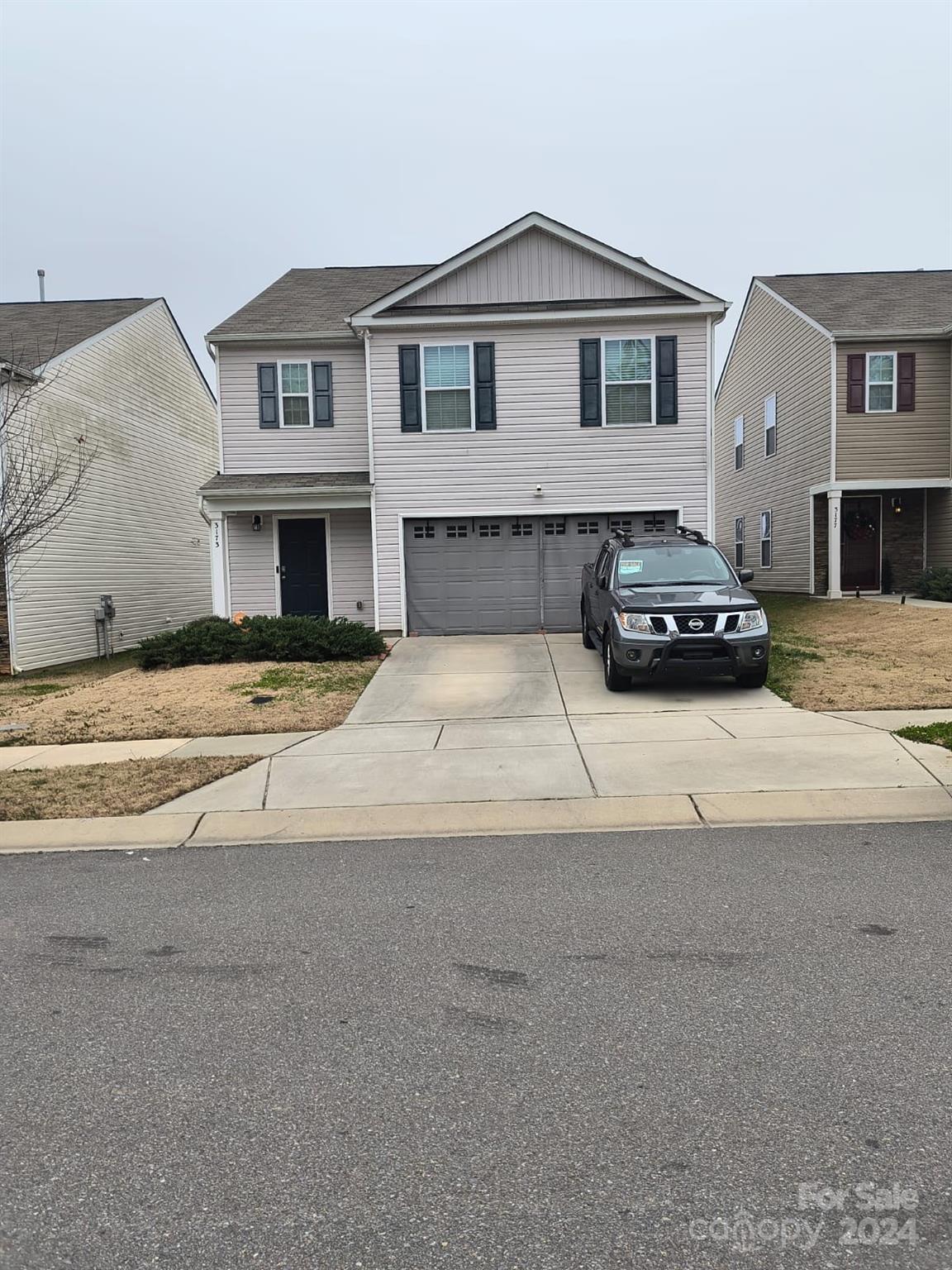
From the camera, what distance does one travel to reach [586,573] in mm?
14531

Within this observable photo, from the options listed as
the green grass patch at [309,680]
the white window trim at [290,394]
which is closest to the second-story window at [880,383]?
the white window trim at [290,394]

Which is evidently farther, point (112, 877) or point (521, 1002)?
point (112, 877)

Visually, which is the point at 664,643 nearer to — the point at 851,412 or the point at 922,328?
the point at 851,412

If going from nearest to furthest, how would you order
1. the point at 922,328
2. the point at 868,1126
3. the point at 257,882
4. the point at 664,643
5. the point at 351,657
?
1. the point at 868,1126
2. the point at 257,882
3. the point at 664,643
4. the point at 351,657
5. the point at 922,328

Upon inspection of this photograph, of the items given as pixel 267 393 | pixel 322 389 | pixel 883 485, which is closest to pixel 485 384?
pixel 322 389

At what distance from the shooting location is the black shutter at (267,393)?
18016 millimetres

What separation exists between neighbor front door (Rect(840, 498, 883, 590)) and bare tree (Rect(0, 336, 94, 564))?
1709 centimetres

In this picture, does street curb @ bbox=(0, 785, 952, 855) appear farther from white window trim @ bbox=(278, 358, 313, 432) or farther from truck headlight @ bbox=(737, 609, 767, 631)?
white window trim @ bbox=(278, 358, 313, 432)

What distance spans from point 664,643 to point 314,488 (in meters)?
8.84

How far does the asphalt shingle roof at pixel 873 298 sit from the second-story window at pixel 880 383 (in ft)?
1.93

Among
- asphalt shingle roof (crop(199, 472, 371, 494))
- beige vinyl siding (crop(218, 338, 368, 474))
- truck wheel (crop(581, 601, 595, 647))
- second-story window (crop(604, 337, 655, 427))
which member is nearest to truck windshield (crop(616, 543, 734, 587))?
truck wheel (crop(581, 601, 595, 647))

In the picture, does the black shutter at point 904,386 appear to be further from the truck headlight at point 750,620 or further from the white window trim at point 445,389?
the truck headlight at point 750,620

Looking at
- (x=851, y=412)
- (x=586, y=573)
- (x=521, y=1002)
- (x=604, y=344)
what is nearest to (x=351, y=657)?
(x=586, y=573)

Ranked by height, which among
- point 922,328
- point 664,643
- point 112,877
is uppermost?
point 922,328
